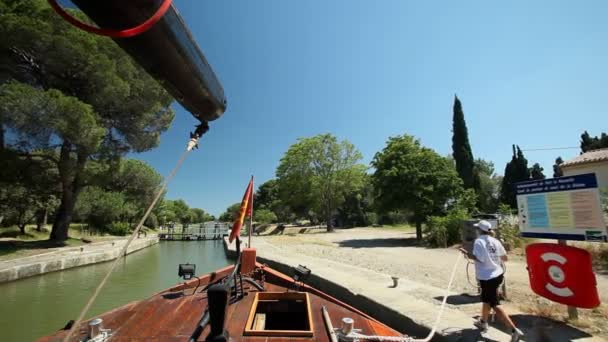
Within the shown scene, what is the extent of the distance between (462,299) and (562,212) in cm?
226

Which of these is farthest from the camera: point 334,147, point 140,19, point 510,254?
point 334,147

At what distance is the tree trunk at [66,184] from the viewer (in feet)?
47.9

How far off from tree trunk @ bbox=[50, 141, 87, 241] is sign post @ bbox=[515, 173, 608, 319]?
59.9 feet

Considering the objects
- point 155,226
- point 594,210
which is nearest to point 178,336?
point 594,210

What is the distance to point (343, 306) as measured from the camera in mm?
3896

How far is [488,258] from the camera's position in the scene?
12.0 ft

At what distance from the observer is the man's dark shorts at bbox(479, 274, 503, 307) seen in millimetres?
3490

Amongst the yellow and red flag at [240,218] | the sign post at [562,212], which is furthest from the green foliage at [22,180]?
the sign post at [562,212]

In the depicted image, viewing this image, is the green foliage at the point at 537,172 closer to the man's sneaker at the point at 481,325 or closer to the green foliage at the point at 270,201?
the green foliage at the point at 270,201

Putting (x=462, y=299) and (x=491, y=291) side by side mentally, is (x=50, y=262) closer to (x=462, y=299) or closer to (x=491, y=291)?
(x=462, y=299)

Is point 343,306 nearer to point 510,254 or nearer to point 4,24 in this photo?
point 510,254

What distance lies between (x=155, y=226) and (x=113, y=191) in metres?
17.2

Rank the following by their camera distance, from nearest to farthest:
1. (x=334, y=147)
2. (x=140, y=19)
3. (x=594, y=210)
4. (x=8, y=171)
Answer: (x=140, y=19)
(x=594, y=210)
(x=8, y=171)
(x=334, y=147)

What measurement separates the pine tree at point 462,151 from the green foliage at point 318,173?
43.1 feet
